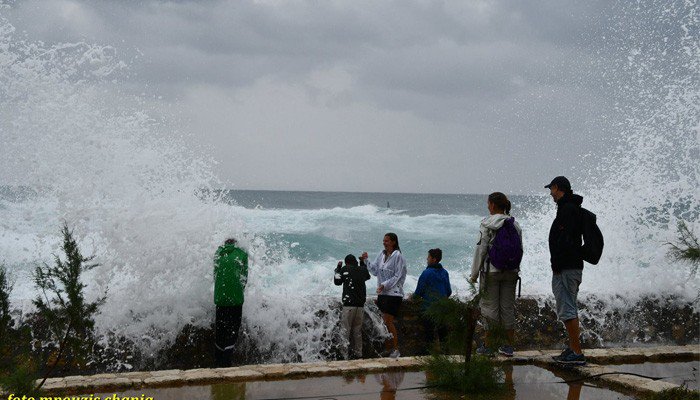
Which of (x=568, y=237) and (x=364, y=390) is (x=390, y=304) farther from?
(x=568, y=237)

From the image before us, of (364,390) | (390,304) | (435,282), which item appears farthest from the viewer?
(390,304)

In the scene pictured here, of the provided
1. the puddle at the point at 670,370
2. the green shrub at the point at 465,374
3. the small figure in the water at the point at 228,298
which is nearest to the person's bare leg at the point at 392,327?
the small figure in the water at the point at 228,298

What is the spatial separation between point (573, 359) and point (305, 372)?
2.67m

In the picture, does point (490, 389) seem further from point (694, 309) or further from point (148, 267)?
point (694, 309)

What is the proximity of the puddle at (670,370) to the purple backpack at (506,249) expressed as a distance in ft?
4.76

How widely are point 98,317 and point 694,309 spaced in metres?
8.33

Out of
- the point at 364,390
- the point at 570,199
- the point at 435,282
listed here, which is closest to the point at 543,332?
the point at 435,282

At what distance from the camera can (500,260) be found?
6.27 meters

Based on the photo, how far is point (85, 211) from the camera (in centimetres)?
882

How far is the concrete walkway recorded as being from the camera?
17.2ft

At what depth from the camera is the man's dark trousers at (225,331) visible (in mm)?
7148

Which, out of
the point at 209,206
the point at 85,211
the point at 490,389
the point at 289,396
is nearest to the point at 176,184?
the point at 209,206

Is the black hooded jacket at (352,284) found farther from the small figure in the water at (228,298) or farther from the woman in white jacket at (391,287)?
the small figure in the water at (228,298)

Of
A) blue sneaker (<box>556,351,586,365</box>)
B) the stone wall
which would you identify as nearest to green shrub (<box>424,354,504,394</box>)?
blue sneaker (<box>556,351,586,365</box>)
